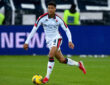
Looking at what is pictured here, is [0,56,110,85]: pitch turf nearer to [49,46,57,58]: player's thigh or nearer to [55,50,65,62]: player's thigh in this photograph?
[55,50,65,62]: player's thigh

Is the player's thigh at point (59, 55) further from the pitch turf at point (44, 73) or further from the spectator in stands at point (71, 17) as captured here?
the spectator in stands at point (71, 17)

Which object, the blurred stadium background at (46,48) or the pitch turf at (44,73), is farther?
the blurred stadium background at (46,48)

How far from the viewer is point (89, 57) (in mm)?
19328

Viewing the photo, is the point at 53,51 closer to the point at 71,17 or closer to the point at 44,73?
the point at 44,73

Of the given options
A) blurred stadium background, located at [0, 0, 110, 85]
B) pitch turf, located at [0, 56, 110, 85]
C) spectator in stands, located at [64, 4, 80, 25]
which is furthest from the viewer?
spectator in stands, located at [64, 4, 80, 25]

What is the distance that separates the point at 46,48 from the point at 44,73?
6401mm

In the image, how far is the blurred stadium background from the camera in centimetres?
1225

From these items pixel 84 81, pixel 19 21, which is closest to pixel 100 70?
pixel 84 81

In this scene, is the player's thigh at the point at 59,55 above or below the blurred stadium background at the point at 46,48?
above

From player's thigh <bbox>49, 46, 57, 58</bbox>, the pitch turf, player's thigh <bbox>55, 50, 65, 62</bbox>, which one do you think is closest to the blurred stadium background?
the pitch turf

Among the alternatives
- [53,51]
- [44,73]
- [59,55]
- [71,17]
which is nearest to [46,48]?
[71,17]

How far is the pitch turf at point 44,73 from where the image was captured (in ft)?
36.4

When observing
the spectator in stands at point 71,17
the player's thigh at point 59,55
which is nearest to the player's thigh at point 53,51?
the player's thigh at point 59,55

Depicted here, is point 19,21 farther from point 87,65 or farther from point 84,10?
point 87,65
